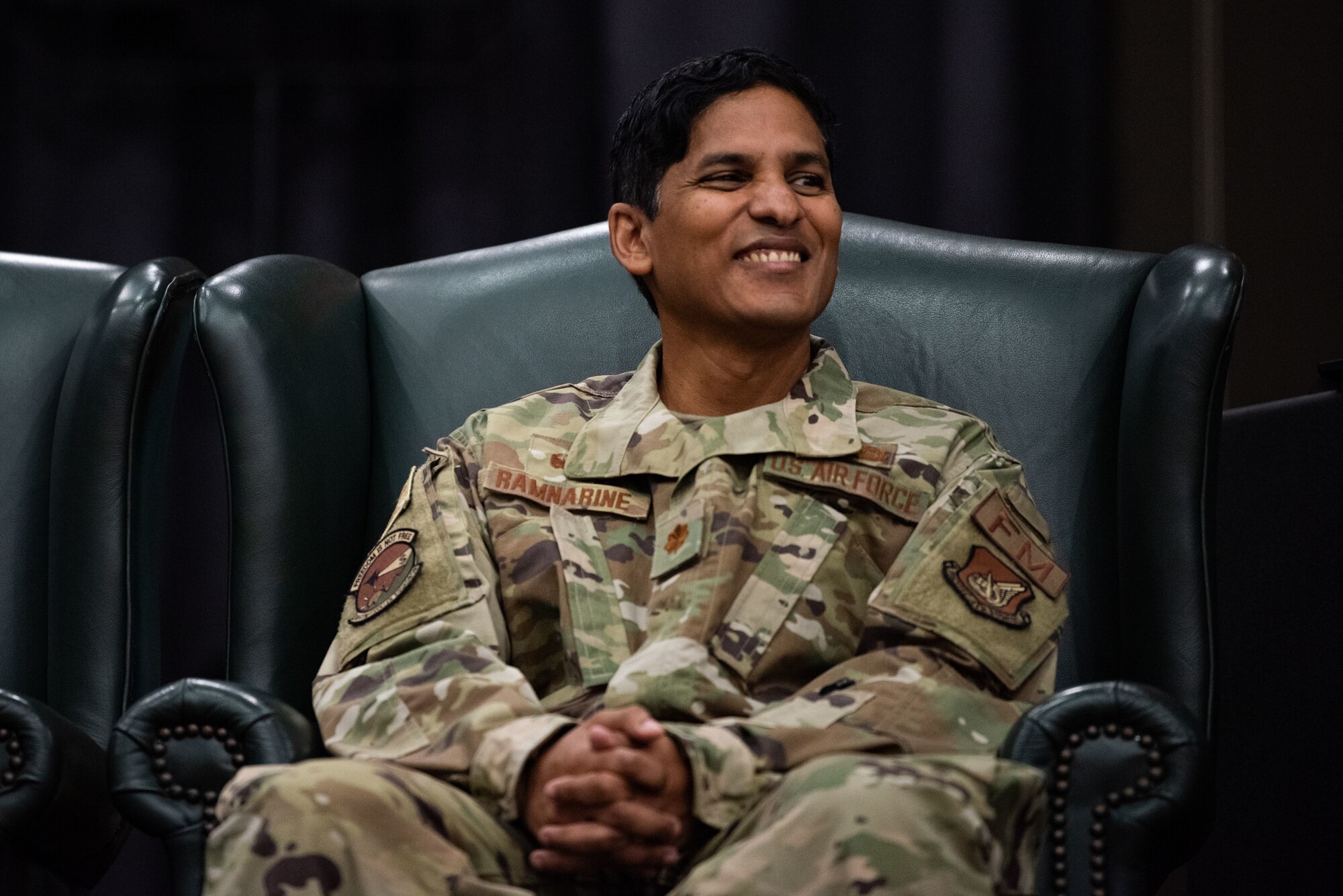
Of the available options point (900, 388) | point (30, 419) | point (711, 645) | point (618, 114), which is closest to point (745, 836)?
point (711, 645)

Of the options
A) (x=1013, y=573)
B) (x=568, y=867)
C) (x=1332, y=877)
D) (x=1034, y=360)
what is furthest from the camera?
(x=1332, y=877)

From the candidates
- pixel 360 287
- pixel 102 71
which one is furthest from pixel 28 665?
pixel 102 71

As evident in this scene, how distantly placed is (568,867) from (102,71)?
1.51 metres

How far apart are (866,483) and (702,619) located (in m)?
0.22

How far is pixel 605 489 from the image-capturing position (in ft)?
5.20

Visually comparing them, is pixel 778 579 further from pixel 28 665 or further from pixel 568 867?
pixel 28 665

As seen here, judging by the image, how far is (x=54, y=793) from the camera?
142cm

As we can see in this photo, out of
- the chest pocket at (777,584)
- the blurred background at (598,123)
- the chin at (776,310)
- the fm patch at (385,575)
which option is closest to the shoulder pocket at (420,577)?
the fm patch at (385,575)

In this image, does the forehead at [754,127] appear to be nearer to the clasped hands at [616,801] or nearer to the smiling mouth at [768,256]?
the smiling mouth at [768,256]

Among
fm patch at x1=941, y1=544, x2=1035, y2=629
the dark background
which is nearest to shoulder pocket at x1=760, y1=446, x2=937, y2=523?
fm patch at x1=941, y1=544, x2=1035, y2=629

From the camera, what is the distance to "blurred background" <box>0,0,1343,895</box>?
2.27 meters

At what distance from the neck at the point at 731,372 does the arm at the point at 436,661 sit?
241mm

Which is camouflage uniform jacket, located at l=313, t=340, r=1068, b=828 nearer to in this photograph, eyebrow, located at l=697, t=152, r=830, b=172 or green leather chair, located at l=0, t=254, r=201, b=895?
eyebrow, located at l=697, t=152, r=830, b=172

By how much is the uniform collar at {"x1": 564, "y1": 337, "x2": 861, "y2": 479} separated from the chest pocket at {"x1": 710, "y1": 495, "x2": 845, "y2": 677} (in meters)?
0.07
